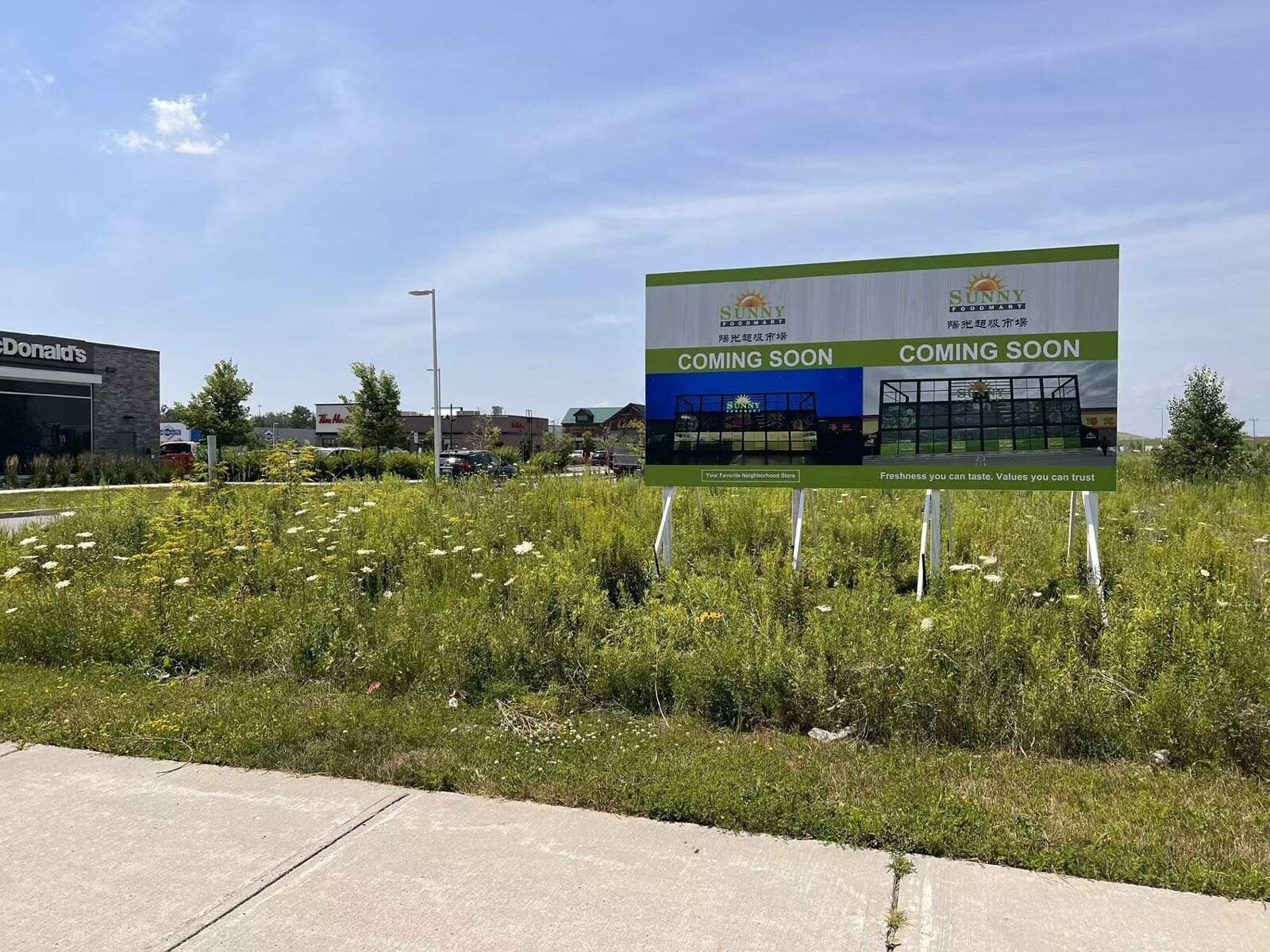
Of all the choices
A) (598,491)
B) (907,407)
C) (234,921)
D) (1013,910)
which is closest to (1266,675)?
(1013,910)

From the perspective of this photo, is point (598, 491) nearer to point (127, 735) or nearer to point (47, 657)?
point (47, 657)

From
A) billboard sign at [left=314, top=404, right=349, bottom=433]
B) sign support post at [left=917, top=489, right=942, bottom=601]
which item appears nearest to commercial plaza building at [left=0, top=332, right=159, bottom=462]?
sign support post at [left=917, top=489, right=942, bottom=601]

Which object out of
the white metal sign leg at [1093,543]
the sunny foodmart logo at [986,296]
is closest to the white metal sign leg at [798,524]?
the sunny foodmart logo at [986,296]

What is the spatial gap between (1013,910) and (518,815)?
2.01 metres

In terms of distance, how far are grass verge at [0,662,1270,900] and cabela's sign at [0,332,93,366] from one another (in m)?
39.4

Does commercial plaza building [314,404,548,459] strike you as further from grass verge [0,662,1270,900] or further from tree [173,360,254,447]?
grass verge [0,662,1270,900]

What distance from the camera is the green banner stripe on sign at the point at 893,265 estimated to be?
24.2ft

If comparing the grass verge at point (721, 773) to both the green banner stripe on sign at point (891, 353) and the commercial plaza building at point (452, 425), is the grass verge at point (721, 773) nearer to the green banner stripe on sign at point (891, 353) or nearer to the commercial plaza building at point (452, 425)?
the green banner stripe on sign at point (891, 353)

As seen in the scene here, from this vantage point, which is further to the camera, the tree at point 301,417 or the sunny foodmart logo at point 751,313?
the tree at point 301,417

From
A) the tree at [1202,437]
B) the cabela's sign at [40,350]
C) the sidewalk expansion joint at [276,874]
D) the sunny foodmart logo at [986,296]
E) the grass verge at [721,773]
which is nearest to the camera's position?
the sidewalk expansion joint at [276,874]

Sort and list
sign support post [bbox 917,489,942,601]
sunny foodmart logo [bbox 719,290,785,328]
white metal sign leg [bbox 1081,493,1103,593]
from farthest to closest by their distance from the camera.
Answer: sunny foodmart logo [bbox 719,290,785,328] < sign support post [bbox 917,489,942,601] < white metal sign leg [bbox 1081,493,1103,593]

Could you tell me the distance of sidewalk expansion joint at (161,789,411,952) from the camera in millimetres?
2986

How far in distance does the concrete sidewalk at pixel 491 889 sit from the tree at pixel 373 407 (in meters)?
41.6

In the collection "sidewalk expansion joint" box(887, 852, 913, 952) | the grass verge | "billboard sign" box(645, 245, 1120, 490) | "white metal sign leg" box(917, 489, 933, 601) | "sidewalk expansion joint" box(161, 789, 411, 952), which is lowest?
"sidewalk expansion joint" box(161, 789, 411, 952)
